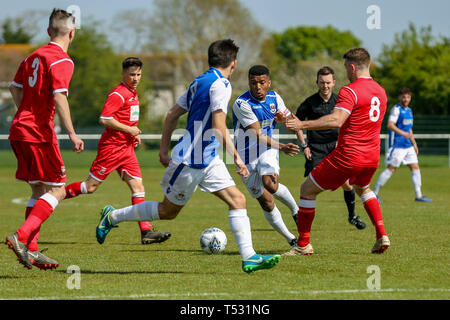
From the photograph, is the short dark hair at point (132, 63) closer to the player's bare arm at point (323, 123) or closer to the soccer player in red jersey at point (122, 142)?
the soccer player in red jersey at point (122, 142)

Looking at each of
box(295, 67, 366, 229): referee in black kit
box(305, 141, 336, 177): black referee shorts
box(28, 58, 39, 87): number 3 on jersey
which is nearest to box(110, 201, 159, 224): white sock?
box(28, 58, 39, 87): number 3 on jersey

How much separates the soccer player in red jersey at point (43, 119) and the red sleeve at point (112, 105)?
7.77ft

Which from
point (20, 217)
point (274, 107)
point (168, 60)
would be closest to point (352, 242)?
point (274, 107)

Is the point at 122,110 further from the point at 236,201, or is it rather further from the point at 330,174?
the point at 236,201

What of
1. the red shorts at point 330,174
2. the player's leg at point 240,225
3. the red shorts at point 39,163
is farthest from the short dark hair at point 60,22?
the red shorts at point 330,174

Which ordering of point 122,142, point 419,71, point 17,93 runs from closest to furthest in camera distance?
point 17,93
point 122,142
point 419,71

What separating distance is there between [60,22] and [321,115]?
493cm

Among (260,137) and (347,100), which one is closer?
(347,100)

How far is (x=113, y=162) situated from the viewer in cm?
962

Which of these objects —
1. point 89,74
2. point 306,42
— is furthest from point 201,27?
point 306,42

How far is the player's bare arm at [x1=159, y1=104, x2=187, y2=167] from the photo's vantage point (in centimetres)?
679

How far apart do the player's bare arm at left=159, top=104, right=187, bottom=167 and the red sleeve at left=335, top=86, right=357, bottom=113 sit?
179cm

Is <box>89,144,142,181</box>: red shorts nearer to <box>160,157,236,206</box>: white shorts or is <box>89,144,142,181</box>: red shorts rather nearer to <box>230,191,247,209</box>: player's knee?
<box>160,157,236,206</box>: white shorts
